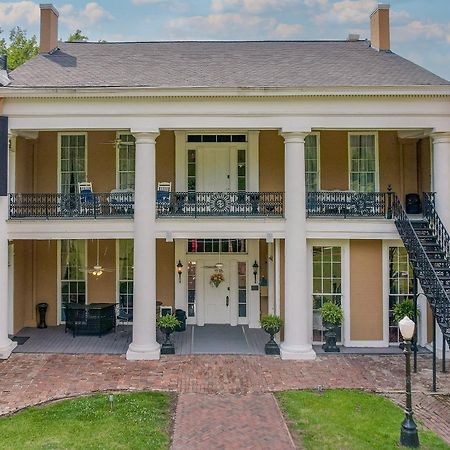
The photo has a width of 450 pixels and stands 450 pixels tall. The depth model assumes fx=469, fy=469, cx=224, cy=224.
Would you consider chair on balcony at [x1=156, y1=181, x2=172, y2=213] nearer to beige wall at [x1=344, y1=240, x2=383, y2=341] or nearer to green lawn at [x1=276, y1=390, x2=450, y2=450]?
beige wall at [x1=344, y1=240, x2=383, y2=341]

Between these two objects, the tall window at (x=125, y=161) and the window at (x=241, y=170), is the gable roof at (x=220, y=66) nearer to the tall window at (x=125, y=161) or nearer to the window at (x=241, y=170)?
the tall window at (x=125, y=161)

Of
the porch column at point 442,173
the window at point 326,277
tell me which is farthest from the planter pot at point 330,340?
the porch column at point 442,173

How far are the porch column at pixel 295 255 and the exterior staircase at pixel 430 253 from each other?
9.60ft

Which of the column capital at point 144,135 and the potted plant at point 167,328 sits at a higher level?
the column capital at point 144,135

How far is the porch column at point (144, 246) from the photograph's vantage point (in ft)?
44.3

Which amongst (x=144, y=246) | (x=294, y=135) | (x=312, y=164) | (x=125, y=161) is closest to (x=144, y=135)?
(x=125, y=161)

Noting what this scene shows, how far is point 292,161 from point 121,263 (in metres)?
7.23

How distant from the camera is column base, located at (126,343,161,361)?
13289 millimetres

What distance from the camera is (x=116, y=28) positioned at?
24.4 meters

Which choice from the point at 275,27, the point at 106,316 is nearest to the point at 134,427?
the point at 106,316

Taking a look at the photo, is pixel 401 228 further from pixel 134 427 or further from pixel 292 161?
pixel 134 427

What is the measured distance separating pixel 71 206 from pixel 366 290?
32.4 feet

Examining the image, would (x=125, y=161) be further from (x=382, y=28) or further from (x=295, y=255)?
(x=382, y=28)

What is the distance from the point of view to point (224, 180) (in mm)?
16281
